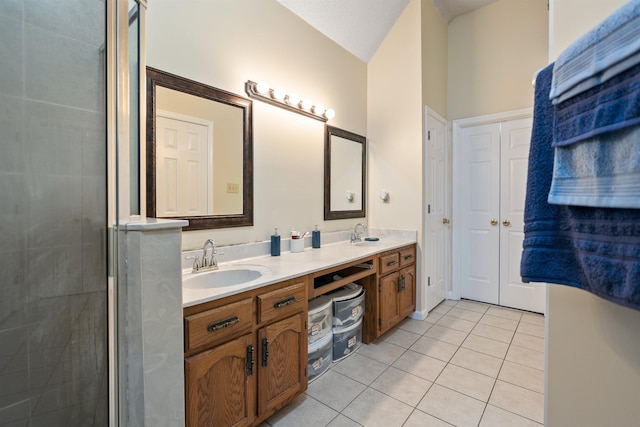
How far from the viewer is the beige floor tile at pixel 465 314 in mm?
2826

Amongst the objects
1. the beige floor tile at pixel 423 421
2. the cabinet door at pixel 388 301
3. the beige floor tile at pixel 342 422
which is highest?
the cabinet door at pixel 388 301

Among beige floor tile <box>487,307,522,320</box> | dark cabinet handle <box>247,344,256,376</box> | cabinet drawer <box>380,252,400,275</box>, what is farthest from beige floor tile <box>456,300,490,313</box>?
dark cabinet handle <box>247,344,256,376</box>

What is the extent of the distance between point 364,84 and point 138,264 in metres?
2.87

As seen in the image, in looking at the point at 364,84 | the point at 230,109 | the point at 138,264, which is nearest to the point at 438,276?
the point at 364,84

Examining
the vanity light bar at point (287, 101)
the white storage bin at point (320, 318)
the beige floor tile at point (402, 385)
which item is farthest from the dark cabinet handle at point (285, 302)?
the vanity light bar at point (287, 101)

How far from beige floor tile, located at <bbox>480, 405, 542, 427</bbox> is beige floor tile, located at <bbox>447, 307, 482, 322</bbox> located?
1321 millimetres

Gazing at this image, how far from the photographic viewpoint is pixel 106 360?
0.96 metres

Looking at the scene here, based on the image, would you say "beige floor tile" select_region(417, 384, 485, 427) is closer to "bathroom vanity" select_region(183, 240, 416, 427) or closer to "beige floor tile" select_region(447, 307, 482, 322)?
"bathroom vanity" select_region(183, 240, 416, 427)

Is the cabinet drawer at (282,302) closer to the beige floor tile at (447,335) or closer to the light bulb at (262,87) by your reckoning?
the light bulb at (262,87)

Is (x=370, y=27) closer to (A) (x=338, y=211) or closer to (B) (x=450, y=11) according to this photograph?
(B) (x=450, y=11)

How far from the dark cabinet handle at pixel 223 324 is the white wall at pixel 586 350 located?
3.65 ft

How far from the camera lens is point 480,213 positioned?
3.20m

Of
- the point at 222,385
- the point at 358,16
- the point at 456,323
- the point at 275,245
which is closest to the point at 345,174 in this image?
the point at 275,245

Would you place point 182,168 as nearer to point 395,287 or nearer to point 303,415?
point 303,415
